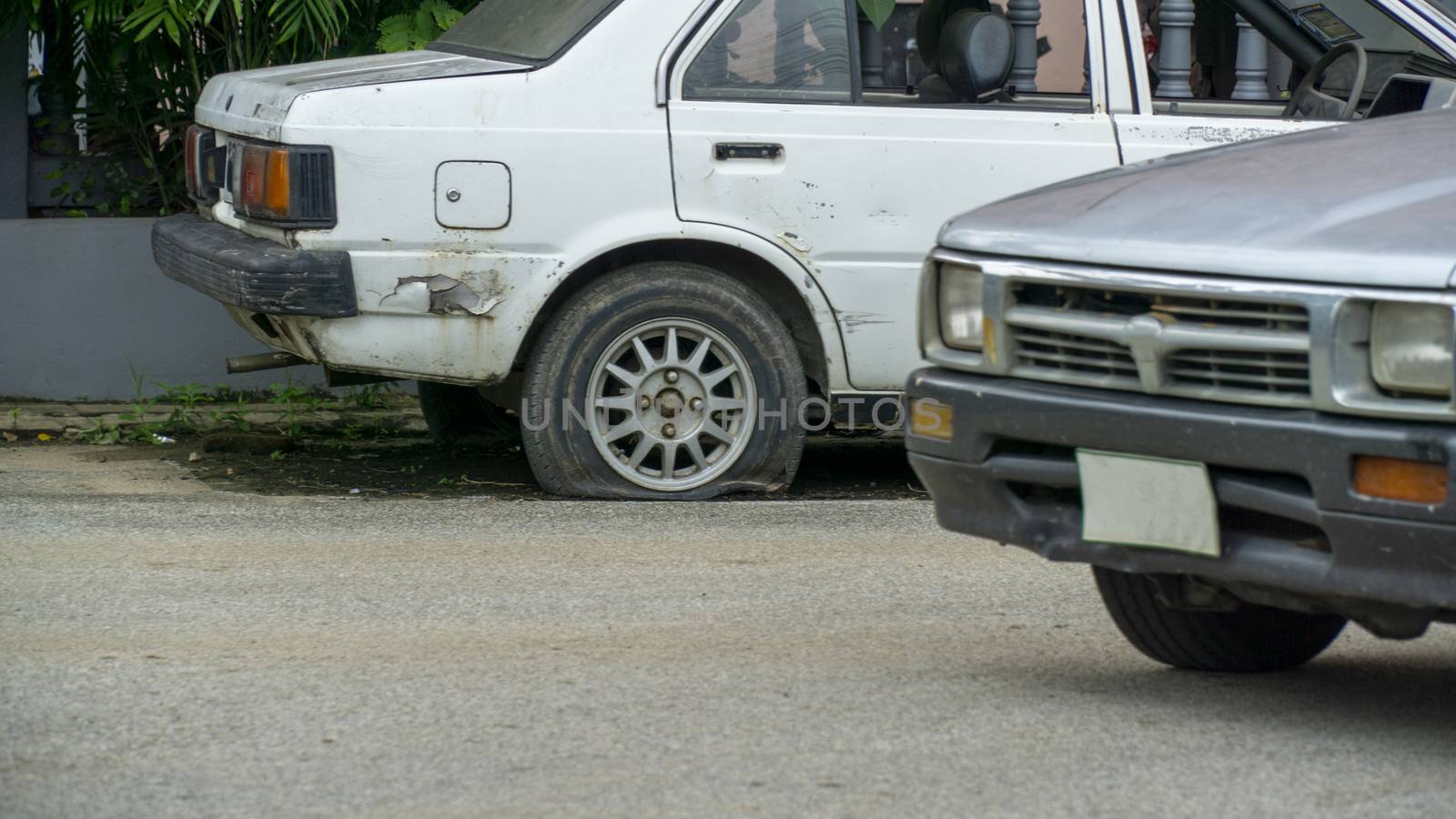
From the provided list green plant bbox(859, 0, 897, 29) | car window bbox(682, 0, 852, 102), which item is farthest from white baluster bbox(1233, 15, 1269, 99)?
car window bbox(682, 0, 852, 102)

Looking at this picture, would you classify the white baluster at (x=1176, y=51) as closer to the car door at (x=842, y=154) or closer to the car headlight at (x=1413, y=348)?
the car door at (x=842, y=154)

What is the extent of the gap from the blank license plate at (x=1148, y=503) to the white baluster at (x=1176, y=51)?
3330 millimetres

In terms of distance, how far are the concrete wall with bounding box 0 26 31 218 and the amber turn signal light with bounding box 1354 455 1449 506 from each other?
7.00 meters

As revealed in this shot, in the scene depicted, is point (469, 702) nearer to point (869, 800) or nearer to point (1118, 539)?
point (869, 800)

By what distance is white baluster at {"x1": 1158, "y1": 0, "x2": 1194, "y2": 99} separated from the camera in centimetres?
681

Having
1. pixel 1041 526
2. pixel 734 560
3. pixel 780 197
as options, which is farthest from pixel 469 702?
pixel 780 197

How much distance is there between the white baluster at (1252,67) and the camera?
689cm

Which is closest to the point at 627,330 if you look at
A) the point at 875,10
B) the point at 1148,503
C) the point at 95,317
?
the point at 875,10

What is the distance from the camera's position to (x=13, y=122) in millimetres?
9000

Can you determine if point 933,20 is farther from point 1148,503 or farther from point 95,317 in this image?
point 95,317

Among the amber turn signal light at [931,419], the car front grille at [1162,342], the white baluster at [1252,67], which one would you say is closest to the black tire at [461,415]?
the white baluster at [1252,67]

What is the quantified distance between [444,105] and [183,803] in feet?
9.96

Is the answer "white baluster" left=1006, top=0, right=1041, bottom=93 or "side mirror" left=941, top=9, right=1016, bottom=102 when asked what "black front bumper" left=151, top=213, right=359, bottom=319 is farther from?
"white baluster" left=1006, top=0, right=1041, bottom=93

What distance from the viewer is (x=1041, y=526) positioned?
12.9 ft
